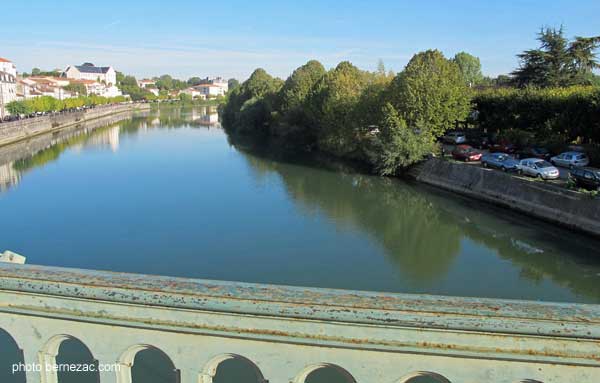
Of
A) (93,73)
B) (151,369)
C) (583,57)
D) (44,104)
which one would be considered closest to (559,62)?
(583,57)

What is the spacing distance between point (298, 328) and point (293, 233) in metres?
18.3

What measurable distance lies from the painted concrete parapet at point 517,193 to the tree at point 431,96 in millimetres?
3215

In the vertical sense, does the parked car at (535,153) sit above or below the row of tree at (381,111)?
below

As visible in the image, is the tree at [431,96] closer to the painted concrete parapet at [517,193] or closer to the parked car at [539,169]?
the painted concrete parapet at [517,193]

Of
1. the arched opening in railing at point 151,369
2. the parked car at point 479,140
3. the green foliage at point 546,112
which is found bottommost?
the arched opening in railing at point 151,369

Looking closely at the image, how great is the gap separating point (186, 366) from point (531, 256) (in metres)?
18.0

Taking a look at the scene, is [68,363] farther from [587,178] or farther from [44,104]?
[44,104]

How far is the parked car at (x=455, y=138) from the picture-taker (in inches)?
1531

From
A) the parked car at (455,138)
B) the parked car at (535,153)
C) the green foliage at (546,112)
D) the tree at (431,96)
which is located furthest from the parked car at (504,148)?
the parked car at (455,138)

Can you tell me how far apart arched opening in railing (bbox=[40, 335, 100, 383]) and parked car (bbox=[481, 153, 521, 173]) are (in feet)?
77.6

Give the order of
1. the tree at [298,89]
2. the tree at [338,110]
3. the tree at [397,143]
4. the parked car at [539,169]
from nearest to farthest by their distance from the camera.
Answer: the parked car at [539,169], the tree at [397,143], the tree at [338,110], the tree at [298,89]

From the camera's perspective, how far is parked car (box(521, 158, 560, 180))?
83.2 feet

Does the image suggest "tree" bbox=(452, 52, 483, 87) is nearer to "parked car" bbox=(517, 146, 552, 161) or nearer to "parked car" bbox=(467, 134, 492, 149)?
"parked car" bbox=(467, 134, 492, 149)

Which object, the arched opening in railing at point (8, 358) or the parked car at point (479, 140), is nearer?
the arched opening in railing at point (8, 358)
